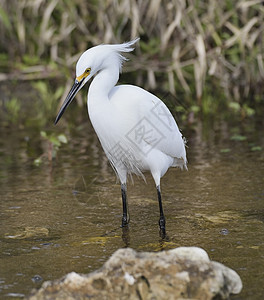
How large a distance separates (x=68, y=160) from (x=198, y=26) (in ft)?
7.86

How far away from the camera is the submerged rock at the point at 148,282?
2.54 m

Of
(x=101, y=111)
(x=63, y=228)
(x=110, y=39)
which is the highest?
(x=110, y=39)

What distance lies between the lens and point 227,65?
7598 millimetres

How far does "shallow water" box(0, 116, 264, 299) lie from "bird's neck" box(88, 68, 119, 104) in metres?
0.85

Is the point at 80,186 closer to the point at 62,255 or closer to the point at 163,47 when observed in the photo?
the point at 62,255

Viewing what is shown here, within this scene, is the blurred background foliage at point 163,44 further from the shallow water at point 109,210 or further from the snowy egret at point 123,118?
the snowy egret at point 123,118

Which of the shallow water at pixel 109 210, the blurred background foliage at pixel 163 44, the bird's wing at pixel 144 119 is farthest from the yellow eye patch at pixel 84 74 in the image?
the blurred background foliage at pixel 163 44

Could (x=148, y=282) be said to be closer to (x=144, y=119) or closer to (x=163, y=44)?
(x=144, y=119)

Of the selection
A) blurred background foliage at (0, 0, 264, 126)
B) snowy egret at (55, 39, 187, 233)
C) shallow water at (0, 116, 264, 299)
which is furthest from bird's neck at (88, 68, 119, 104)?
blurred background foliage at (0, 0, 264, 126)

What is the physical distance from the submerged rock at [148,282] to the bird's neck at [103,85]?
1336mm

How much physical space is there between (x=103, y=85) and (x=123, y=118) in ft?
0.78

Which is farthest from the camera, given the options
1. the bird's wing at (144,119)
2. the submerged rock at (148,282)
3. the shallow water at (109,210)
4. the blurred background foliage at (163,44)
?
the blurred background foliage at (163,44)

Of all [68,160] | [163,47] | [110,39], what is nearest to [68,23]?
[110,39]

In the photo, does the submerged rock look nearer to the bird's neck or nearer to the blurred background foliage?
the bird's neck
